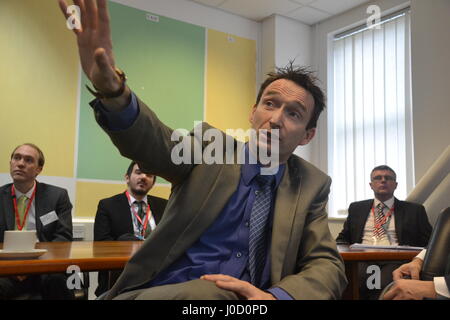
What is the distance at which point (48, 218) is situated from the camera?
307cm

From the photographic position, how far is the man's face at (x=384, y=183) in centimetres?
416

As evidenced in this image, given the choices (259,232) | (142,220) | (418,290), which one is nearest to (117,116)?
(259,232)

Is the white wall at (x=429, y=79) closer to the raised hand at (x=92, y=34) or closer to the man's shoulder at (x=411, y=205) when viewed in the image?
the man's shoulder at (x=411, y=205)

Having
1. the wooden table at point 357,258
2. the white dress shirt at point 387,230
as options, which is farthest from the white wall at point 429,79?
the wooden table at point 357,258

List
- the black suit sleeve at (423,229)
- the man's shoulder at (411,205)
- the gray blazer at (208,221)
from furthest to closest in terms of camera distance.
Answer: the man's shoulder at (411,205), the black suit sleeve at (423,229), the gray blazer at (208,221)

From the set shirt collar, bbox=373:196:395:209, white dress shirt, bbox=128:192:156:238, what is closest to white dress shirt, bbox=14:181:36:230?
white dress shirt, bbox=128:192:156:238

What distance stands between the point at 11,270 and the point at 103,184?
306 centimetres

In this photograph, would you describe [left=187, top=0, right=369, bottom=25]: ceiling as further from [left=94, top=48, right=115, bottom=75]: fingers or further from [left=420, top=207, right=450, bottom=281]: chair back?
[left=94, top=48, right=115, bottom=75]: fingers

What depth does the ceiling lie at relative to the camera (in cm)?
525

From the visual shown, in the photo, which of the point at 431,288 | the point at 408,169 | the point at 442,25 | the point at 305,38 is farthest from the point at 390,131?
the point at 431,288

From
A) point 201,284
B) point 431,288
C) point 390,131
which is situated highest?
point 390,131

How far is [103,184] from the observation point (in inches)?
176

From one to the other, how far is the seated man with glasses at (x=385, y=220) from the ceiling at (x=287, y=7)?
2.24 m

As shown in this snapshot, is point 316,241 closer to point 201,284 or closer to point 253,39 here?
point 201,284
